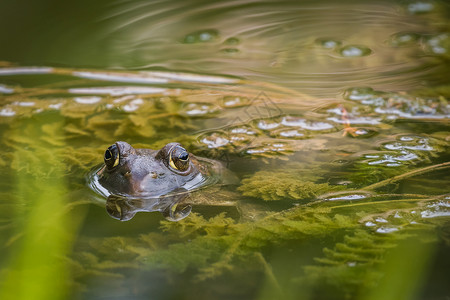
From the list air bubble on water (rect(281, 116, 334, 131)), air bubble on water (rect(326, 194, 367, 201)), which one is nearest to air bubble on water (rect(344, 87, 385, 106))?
air bubble on water (rect(281, 116, 334, 131))

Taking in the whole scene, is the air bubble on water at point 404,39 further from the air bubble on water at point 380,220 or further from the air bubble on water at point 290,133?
the air bubble on water at point 380,220

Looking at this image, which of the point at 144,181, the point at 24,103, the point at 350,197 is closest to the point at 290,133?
the point at 350,197

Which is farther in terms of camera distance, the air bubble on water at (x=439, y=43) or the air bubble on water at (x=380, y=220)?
the air bubble on water at (x=439, y=43)

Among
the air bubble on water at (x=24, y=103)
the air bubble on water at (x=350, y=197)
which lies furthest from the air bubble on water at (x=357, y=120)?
the air bubble on water at (x=24, y=103)

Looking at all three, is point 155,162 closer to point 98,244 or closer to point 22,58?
point 98,244

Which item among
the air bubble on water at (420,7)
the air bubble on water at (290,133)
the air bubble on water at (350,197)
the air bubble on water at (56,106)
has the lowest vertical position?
the air bubble on water at (290,133)

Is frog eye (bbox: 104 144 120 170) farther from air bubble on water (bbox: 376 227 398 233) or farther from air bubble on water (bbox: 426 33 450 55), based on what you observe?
air bubble on water (bbox: 426 33 450 55)
